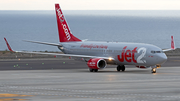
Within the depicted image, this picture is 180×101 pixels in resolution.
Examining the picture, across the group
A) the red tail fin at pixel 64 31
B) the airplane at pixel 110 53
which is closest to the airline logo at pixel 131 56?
the airplane at pixel 110 53

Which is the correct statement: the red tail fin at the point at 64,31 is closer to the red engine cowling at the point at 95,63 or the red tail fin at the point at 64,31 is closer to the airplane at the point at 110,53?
the airplane at the point at 110,53

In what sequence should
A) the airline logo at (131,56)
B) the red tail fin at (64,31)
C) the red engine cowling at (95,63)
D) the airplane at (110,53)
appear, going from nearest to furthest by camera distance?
the airplane at (110,53) → the airline logo at (131,56) → the red engine cowling at (95,63) → the red tail fin at (64,31)

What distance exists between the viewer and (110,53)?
50.0m

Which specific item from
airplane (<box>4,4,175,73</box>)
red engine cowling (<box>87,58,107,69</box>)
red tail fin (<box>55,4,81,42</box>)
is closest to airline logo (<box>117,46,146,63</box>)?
airplane (<box>4,4,175,73</box>)

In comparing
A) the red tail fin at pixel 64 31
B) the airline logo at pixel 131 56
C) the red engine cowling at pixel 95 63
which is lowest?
the red engine cowling at pixel 95 63

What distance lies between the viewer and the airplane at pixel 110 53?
45750mm

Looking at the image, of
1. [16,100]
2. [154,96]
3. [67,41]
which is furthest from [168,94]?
[67,41]

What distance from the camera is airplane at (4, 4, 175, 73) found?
150 feet

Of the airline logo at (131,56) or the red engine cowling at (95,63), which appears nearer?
the airline logo at (131,56)

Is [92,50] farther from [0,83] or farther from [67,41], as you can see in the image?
[0,83]

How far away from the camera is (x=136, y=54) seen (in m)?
46.5

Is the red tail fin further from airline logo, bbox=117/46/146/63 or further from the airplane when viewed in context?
airline logo, bbox=117/46/146/63

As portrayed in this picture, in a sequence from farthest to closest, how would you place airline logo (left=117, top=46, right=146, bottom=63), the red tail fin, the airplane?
the red tail fin, airline logo (left=117, top=46, right=146, bottom=63), the airplane

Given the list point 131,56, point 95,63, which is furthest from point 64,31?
point 131,56
